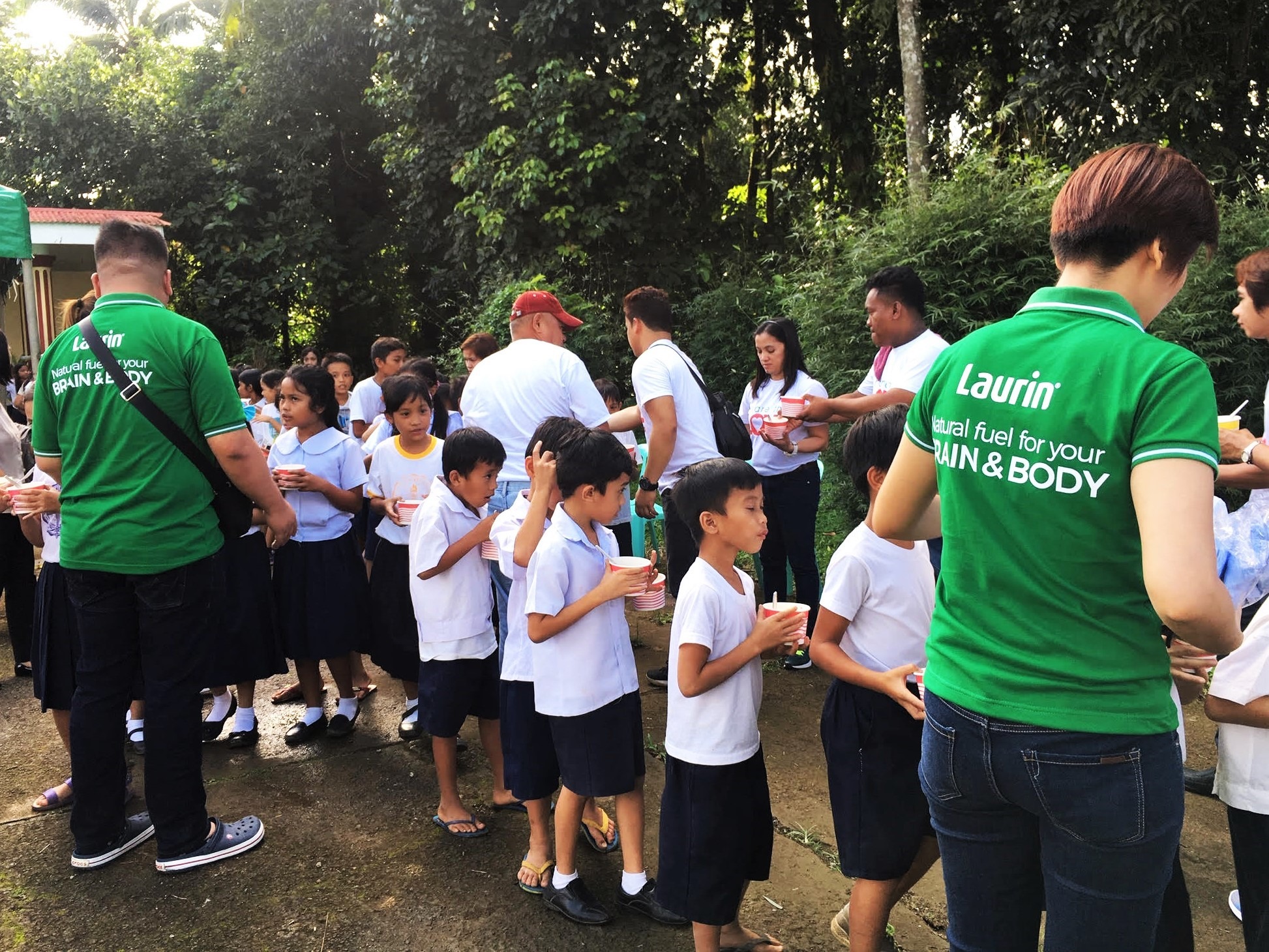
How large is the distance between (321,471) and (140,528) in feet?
4.02

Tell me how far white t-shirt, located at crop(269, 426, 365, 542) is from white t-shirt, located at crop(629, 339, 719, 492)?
119cm

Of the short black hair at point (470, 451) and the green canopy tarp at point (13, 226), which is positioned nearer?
the short black hair at point (470, 451)

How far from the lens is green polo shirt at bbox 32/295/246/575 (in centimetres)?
319

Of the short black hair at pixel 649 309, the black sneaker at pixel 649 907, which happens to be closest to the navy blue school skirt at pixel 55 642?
the black sneaker at pixel 649 907

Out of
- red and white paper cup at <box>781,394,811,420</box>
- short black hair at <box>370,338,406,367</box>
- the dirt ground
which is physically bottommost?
the dirt ground

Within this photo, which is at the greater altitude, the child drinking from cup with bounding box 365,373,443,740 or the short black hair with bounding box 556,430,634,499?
the short black hair with bounding box 556,430,634,499

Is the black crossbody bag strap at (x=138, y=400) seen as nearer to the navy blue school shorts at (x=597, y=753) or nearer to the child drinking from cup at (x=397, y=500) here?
the child drinking from cup at (x=397, y=500)

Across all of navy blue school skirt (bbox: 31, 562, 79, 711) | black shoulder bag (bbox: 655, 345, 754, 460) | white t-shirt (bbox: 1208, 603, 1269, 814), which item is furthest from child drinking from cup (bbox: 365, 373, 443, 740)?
white t-shirt (bbox: 1208, 603, 1269, 814)

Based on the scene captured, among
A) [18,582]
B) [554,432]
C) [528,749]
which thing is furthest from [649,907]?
[18,582]

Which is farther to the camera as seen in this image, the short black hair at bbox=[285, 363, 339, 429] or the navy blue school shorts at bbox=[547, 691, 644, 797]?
the short black hair at bbox=[285, 363, 339, 429]

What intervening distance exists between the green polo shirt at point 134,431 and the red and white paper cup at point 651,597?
5.17ft

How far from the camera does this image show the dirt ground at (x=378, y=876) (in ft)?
9.50

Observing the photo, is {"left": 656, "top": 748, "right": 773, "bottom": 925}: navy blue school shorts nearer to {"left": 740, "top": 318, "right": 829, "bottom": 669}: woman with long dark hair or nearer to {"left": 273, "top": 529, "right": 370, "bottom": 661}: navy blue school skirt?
{"left": 273, "top": 529, "right": 370, "bottom": 661}: navy blue school skirt

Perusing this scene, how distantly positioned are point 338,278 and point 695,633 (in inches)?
655
